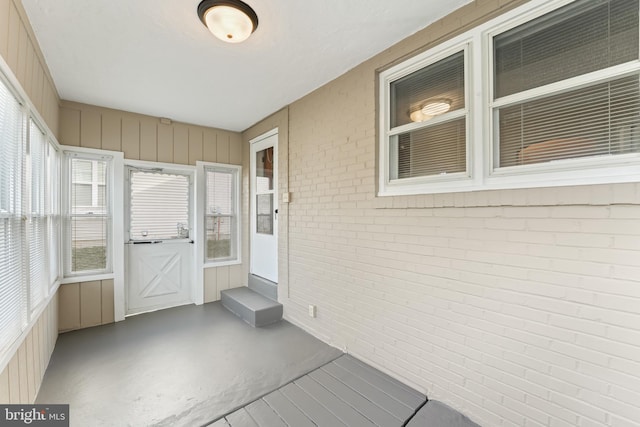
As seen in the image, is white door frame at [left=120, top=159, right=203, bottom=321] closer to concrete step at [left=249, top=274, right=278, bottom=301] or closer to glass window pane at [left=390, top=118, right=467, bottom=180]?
concrete step at [left=249, top=274, right=278, bottom=301]

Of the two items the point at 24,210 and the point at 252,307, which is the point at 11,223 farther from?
the point at 252,307

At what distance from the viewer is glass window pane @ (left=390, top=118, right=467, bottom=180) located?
206cm

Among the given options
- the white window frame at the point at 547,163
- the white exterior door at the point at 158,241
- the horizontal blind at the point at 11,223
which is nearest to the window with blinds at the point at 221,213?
the white exterior door at the point at 158,241

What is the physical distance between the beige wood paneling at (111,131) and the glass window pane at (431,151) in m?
3.68

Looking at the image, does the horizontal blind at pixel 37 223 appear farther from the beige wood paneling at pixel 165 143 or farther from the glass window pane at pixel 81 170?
the beige wood paneling at pixel 165 143

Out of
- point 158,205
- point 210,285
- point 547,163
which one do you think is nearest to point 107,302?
point 210,285

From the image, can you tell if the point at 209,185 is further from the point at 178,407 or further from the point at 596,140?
the point at 596,140

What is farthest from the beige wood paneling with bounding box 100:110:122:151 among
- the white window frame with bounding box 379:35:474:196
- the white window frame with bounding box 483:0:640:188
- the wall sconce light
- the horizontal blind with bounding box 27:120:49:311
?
the white window frame with bounding box 483:0:640:188

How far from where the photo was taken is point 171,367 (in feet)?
8.48

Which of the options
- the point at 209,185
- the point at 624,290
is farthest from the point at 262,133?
the point at 624,290

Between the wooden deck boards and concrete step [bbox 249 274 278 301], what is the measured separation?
1.60m

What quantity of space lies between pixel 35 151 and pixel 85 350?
2059 mm

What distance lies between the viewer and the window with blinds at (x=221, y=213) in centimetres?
457

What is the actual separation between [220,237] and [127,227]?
1.32m
